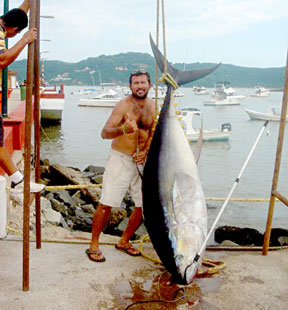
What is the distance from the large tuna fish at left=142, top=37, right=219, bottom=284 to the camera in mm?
2615

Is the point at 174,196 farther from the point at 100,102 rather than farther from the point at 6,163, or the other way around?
the point at 100,102

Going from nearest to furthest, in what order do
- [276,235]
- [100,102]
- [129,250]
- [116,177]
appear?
1. [116,177]
2. [129,250]
3. [276,235]
4. [100,102]

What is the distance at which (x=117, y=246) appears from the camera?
3.63m

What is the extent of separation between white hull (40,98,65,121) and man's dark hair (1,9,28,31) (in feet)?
80.5

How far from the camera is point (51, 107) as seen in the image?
2773cm

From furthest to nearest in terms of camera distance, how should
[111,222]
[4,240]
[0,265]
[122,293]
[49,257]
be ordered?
[111,222] → [4,240] → [49,257] → [0,265] → [122,293]

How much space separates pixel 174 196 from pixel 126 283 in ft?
2.52

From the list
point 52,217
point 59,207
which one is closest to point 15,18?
point 52,217

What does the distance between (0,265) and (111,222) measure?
4.80m

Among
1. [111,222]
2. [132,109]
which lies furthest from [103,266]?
[111,222]

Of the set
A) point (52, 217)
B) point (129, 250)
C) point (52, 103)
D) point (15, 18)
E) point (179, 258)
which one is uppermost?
point (15, 18)

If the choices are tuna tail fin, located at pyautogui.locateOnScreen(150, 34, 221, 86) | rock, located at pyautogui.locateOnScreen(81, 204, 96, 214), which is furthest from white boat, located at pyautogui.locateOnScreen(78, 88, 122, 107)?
tuna tail fin, located at pyautogui.locateOnScreen(150, 34, 221, 86)

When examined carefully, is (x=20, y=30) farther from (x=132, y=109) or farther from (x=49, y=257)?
(x=49, y=257)

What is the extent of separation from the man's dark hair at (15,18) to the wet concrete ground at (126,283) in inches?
69.0
